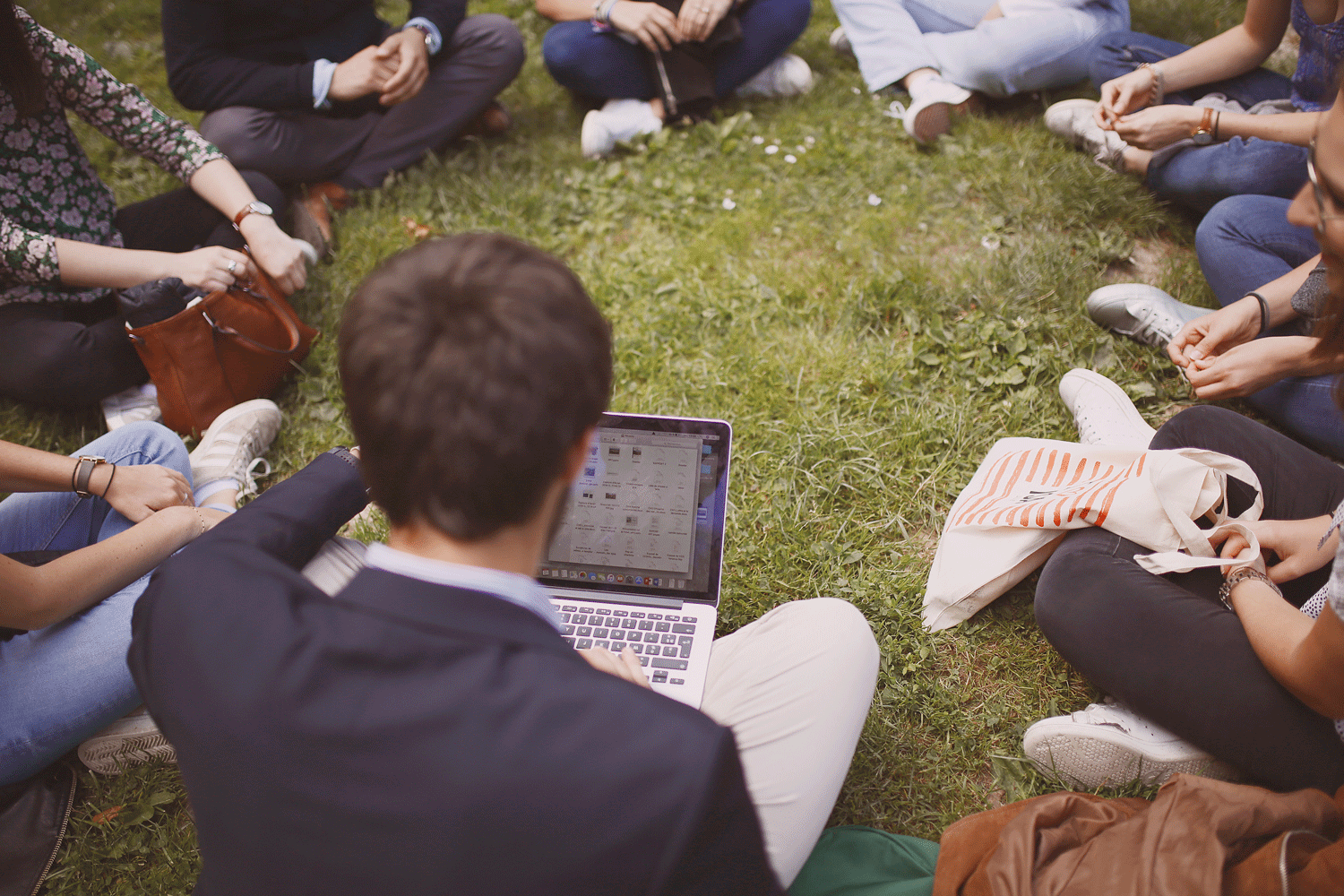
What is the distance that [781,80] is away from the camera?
12.0ft

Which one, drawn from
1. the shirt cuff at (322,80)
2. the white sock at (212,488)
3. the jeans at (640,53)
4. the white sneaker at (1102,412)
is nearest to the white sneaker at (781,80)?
the jeans at (640,53)

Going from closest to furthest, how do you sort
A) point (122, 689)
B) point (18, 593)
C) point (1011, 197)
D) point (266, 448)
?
point (18, 593) < point (122, 689) < point (266, 448) < point (1011, 197)

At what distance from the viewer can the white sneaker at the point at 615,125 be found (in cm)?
344

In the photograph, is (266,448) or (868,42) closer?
(266,448)

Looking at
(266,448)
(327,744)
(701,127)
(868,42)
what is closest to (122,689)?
(266,448)

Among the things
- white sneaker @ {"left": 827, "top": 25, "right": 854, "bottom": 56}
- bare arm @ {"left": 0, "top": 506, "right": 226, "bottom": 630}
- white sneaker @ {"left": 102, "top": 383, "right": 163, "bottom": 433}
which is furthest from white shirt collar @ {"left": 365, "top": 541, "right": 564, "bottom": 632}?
white sneaker @ {"left": 827, "top": 25, "right": 854, "bottom": 56}

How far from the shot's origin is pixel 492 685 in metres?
0.83

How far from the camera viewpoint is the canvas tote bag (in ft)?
5.56

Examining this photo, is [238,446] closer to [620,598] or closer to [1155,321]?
[620,598]

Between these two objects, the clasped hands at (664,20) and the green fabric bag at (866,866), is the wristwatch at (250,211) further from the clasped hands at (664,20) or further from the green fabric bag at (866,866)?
the green fabric bag at (866,866)

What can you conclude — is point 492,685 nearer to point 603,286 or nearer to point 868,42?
point 603,286

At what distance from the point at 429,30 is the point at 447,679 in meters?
3.28

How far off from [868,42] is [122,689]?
3.71 m

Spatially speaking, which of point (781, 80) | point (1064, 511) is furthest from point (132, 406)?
point (781, 80)
